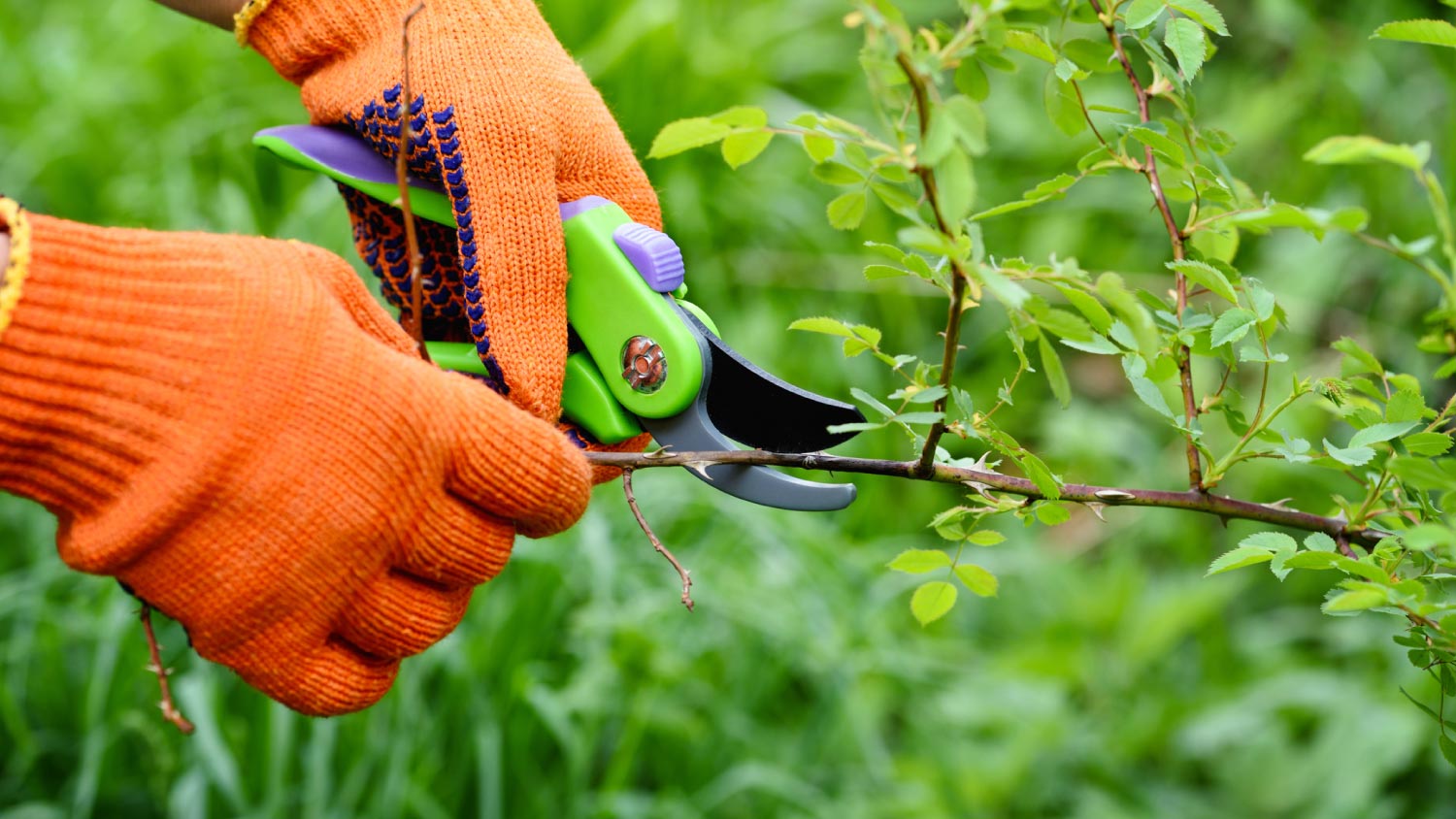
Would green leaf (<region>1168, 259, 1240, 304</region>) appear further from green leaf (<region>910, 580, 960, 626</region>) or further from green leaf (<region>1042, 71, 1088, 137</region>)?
green leaf (<region>910, 580, 960, 626</region>)

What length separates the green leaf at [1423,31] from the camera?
33.4 inches

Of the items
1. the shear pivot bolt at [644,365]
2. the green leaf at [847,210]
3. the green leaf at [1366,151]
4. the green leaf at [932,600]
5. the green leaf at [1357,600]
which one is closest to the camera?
the green leaf at [1366,151]

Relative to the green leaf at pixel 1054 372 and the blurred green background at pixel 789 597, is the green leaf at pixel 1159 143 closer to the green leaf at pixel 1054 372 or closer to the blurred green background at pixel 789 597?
the green leaf at pixel 1054 372

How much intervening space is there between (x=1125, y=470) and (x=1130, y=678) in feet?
1.72

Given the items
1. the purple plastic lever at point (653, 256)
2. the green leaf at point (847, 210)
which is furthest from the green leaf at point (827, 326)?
the purple plastic lever at point (653, 256)

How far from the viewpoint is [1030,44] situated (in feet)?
2.96

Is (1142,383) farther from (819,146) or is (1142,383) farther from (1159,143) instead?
(819,146)

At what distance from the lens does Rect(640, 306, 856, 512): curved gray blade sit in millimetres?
1103

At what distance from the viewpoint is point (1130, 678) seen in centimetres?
242

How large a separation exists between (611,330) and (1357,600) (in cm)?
66

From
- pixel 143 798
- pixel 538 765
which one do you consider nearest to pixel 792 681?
pixel 538 765

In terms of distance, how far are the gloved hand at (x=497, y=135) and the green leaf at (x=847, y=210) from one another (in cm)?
32

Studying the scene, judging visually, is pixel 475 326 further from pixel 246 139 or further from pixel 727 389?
pixel 246 139

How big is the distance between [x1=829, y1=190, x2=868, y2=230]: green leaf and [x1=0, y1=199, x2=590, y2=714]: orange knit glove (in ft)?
1.04
